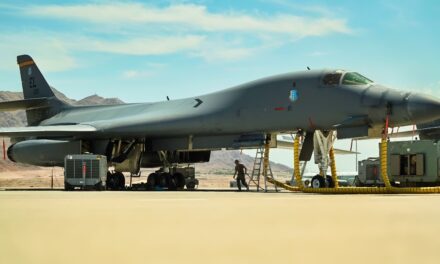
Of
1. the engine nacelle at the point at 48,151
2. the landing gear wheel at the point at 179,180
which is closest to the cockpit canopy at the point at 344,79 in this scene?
the landing gear wheel at the point at 179,180

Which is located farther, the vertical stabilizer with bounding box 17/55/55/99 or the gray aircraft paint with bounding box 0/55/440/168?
the vertical stabilizer with bounding box 17/55/55/99

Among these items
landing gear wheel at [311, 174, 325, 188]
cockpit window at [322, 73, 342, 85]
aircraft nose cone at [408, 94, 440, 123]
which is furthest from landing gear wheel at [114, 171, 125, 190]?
aircraft nose cone at [408, 94, 440, 123]

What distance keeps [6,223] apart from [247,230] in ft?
6.96

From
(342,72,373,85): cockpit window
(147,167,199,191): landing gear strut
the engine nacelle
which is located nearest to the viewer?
(342,72,373,85): cockpit window

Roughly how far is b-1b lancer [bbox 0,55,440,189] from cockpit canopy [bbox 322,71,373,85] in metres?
0.03

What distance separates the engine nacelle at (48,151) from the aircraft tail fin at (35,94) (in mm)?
5163

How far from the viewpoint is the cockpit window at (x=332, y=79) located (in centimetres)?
1678

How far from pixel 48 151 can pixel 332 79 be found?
1167 centimetres

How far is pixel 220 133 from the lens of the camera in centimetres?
1977

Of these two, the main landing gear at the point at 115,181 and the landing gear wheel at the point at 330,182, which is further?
the main landing gear at the point at 115,181

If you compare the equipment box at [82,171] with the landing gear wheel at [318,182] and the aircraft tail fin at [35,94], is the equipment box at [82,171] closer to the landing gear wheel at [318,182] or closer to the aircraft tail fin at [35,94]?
the landing gear wheel at [318,182]

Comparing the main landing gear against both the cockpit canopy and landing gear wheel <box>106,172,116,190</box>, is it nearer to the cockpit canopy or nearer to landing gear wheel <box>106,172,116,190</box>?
landing gear wheel <box>106,172,116,190</box>

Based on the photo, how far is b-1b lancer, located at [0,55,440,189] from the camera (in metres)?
16.1

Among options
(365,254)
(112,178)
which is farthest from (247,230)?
(112,178)
